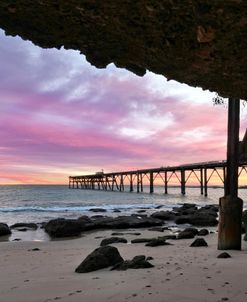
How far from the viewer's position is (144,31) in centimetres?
288

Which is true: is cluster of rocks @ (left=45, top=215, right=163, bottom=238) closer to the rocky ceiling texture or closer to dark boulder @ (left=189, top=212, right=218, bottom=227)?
dark boulder @ (left=189, top=212, right=218, bottom=227)

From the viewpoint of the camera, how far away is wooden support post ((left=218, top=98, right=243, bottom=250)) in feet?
30.5

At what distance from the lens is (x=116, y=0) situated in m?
2.51

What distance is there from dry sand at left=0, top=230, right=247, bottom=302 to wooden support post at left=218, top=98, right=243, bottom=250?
1.05ft

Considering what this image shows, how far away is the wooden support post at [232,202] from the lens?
928 centimetres

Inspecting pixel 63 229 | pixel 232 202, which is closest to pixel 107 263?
pixel 232 202

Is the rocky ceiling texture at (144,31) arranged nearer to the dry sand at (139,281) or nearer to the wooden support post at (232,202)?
the dry sand at (139,281)

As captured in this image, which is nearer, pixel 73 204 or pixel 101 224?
pixel 101 224

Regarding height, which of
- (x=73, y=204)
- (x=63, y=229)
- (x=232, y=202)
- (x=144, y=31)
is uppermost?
(x=144, y=31)

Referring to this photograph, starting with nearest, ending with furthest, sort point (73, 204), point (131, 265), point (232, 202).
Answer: point (131, 265) → point (232, 202) → point (73, 204)

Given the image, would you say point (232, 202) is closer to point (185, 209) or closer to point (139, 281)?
point (139, 281)

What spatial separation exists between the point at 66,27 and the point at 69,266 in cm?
662

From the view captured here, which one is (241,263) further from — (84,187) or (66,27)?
(84,187)

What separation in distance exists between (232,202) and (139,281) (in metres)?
3.91
